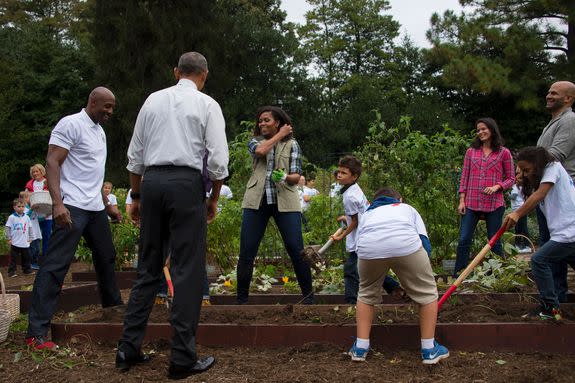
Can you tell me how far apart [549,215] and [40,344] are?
144 inches

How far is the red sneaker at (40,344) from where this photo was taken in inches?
173

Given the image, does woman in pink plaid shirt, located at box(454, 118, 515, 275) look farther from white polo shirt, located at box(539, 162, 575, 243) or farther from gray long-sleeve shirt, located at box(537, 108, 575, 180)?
white polo shirt, located at box(539, 162, 575, 243)

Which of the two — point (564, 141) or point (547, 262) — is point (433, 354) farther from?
point (564, 141)

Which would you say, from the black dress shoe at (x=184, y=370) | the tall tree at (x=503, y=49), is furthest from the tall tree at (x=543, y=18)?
the black dress shoe at (x=184, y=370)

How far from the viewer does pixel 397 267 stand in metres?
3.96

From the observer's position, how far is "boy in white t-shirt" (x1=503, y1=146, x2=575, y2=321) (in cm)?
445

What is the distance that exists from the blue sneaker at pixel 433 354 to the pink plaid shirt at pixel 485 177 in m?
2.91

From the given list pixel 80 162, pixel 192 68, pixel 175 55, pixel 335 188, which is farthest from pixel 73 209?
pixel 175 55

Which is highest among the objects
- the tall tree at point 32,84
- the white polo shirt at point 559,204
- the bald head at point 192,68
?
the tall tree at point 32,84

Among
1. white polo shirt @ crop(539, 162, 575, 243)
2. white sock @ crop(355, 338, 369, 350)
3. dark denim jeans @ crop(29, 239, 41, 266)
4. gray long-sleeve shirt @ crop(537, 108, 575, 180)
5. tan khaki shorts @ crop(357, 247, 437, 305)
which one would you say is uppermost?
gray long-sleeve shirt @ crop(537, 108, 575, 180)

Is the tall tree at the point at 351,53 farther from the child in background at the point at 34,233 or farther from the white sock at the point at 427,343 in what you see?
the white sock at the point at 427,343

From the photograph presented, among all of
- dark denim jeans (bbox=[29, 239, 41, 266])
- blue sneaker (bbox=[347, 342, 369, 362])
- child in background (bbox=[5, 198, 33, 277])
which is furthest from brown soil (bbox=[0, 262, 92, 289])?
blue sneaker (bbox=[347, 342, 369, 362])

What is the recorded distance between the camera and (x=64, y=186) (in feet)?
15.3

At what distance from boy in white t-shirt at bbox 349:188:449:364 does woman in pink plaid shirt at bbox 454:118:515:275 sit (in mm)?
2616
